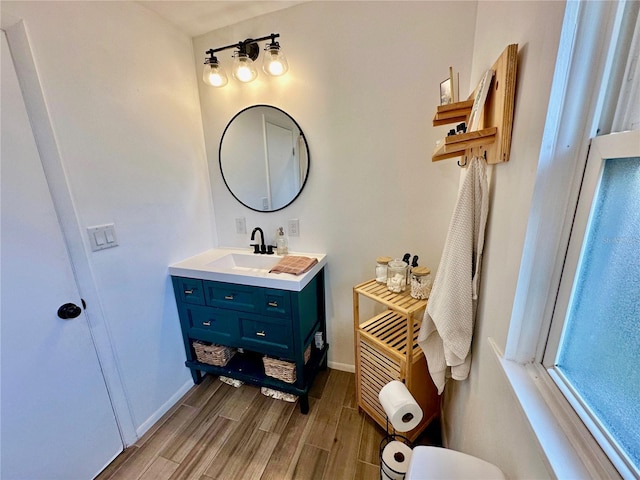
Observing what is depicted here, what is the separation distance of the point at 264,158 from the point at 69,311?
4.38 ft

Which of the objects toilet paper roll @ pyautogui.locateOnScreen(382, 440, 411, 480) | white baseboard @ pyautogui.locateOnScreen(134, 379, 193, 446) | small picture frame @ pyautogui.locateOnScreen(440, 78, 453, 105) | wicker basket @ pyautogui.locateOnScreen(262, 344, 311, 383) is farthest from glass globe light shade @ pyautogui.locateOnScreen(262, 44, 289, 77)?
white baseboard @ pyautogui.locateOnScreen(134, 379, 193, 446)

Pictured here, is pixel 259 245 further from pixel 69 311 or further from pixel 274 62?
pixel 274 62

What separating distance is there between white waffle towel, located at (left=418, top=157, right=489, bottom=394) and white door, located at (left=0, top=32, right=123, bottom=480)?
5.34 ft

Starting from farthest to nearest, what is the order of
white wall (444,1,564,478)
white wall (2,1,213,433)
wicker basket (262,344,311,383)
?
1. wicker basket (262,344,311,383)
2. white wall (2,1,213,433)
3. white wall (444,1,564,478)

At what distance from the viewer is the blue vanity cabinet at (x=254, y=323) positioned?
4.95 ft

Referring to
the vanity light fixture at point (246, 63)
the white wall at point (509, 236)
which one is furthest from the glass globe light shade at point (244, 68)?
the white wall at point (509, 236)

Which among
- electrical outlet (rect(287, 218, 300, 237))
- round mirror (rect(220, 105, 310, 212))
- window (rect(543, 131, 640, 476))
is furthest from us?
electrical outlet (rect(287, 218, 300, 237))

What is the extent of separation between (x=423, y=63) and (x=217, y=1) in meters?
1.20

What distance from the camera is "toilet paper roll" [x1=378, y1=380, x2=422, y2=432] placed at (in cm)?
104

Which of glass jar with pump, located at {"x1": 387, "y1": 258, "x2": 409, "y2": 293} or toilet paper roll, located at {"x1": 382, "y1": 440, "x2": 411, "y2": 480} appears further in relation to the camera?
glass jar with pump, located at {"x1": 387, "y1": 258, "x2": 409, "y2": 293}

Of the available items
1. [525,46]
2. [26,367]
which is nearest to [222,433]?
[26,367]

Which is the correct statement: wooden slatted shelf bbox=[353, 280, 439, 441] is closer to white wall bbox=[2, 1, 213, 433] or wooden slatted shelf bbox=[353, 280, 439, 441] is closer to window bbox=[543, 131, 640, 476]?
window bbox=[543, 131, 640, 476]

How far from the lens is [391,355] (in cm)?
128

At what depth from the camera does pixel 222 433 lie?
1514 mm
